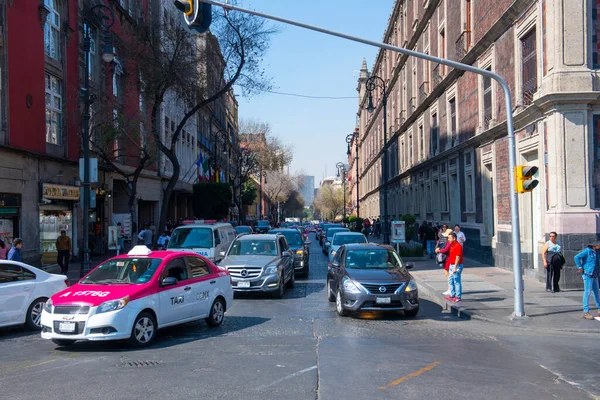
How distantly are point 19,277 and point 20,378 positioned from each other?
453 centimetres

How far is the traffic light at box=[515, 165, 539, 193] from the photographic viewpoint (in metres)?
12.3

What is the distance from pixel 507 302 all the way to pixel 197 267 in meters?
8.08

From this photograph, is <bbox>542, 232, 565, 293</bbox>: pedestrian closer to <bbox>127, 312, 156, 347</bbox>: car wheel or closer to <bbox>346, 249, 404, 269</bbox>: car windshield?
<bbox>346, 249, 404, 269</bbox>: car windshield

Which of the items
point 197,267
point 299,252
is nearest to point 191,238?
point 299,252

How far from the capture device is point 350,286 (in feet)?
42.2

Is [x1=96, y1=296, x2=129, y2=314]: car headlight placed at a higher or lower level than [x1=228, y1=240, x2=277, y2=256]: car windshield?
lower

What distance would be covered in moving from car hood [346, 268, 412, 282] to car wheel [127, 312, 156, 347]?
4779mm

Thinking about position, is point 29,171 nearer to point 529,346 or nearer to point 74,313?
point 74,313

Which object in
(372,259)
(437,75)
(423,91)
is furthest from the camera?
(423,91)

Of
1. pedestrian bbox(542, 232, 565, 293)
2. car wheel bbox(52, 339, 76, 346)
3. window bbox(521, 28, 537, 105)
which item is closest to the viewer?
car wheel bbox(52, 339, 76, 346)

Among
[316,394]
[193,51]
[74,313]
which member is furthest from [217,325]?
[193,51]

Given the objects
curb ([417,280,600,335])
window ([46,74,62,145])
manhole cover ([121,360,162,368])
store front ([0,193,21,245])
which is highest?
window ([46,74,62,145])

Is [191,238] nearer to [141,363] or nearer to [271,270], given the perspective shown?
[271,270]

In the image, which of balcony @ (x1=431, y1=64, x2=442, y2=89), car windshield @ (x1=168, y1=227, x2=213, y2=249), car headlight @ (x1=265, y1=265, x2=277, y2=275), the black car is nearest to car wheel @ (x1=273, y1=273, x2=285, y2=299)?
car headlight @ (x1=265, y1=265, x2=277, y2=275)
